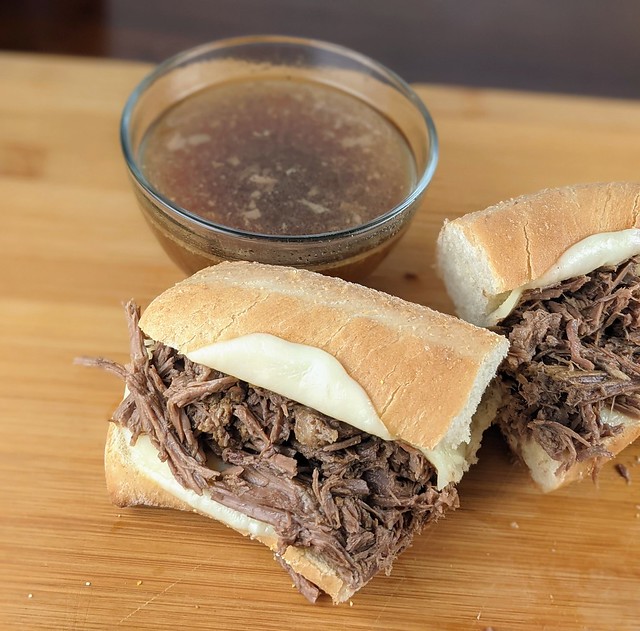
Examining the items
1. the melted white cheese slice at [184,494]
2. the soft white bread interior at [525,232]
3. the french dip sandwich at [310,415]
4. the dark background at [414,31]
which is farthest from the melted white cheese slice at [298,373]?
the dark background at [414,31]

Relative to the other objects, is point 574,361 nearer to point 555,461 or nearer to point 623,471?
point 555,461

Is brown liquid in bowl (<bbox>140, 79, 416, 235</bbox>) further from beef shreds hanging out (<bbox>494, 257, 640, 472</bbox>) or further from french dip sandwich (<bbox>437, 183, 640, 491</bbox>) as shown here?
beef shreds hanging out (<bbox>494, 257, 640, 472</bbox>)

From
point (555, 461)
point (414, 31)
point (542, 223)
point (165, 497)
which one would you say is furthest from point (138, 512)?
point (414, 31)

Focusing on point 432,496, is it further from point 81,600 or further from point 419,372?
point 81,600

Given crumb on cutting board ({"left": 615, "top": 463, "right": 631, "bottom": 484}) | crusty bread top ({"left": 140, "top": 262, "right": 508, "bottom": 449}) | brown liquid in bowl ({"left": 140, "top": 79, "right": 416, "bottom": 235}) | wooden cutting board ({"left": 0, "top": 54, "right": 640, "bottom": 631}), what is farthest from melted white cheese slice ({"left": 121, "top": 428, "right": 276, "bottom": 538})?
crumb on cutting board ({"left": 615, "top": 463, "right": 631, "bottom": 484})

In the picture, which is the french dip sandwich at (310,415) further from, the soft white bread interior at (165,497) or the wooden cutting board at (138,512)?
the wooden cutting board at (138,512)

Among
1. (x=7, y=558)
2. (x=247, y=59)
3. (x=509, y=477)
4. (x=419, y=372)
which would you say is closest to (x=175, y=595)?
(x=7, y=558)
